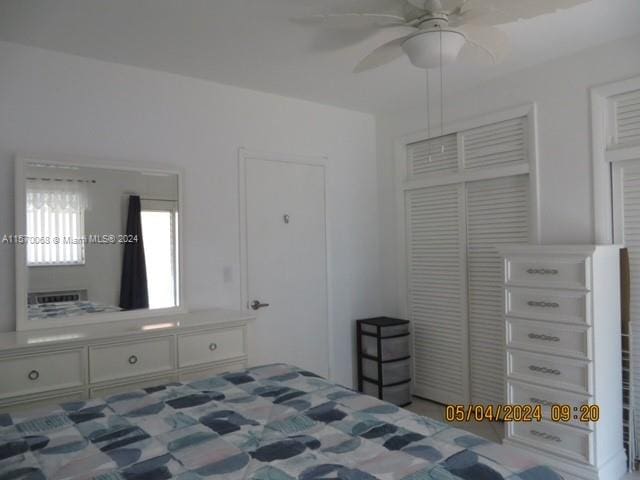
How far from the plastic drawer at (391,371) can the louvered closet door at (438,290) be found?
20 cm

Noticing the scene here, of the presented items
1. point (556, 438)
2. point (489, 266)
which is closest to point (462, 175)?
point (489, 266)

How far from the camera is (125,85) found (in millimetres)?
2934

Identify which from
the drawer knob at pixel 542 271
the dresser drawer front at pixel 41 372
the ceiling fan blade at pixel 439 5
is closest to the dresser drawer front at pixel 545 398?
the drawer knob at pixel 542 271

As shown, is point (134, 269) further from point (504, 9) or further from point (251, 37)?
point (504, 9)

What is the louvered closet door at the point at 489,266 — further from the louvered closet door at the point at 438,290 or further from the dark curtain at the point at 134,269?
the dark curtain at the point at 134,269

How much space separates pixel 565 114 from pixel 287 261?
214cm

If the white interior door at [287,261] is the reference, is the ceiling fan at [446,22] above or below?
above

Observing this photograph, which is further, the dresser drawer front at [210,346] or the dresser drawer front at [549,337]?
the dresser drawer front at [210,346]

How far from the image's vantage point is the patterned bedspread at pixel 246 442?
4.19 ft

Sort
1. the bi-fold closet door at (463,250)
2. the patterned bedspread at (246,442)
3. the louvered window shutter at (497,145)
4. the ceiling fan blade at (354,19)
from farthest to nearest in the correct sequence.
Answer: the bi-fold closet door at (463,250), the louvered window shutter at (497,145), the ceiling fan blade at (354,19), the patterned bedspread at (246,442)

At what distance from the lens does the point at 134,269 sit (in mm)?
2934

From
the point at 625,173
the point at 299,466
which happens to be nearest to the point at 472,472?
the point at 299,466

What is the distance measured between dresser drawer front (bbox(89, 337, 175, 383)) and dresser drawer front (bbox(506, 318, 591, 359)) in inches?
78.5

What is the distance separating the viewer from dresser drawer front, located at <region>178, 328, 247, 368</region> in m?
2.73
